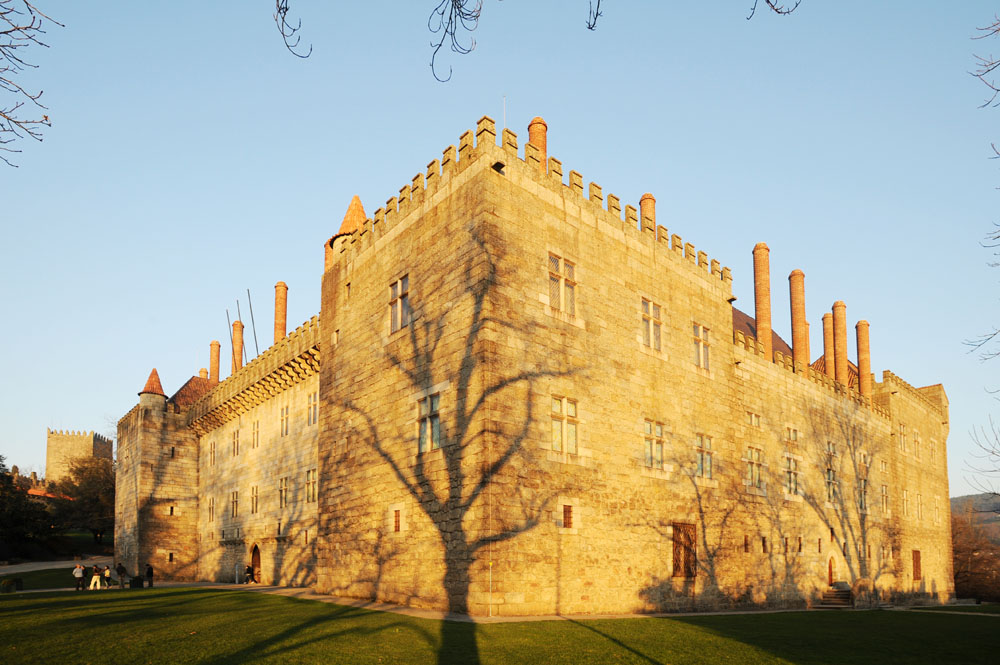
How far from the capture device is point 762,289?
1407 inches

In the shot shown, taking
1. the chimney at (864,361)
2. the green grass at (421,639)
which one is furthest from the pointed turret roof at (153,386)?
the chimney at (864,361)

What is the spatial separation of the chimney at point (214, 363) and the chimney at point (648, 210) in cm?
3624

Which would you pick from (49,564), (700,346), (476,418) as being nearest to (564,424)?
(476,418)

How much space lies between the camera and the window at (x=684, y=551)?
73.9 feet

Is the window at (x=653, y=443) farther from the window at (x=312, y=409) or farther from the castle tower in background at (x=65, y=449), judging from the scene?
the castle tower in background at (x=65, y=449)

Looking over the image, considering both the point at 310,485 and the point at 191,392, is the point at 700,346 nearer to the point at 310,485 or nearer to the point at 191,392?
the point at 310,485

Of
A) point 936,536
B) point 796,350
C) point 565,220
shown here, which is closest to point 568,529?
point 565,220

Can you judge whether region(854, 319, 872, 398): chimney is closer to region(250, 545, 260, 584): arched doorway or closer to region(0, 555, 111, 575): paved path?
region(250, 545, 260, 584): arched doorway

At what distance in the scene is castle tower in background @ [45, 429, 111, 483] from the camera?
8031 cm

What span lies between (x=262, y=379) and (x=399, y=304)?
16321 mm

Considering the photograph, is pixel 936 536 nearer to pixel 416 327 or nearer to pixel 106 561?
pixel 416 327

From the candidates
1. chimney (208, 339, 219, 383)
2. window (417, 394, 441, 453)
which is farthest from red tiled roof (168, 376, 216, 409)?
window (417, 394, 441, 453)

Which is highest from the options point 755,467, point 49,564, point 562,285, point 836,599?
point 562,285

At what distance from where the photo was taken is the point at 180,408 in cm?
4578
